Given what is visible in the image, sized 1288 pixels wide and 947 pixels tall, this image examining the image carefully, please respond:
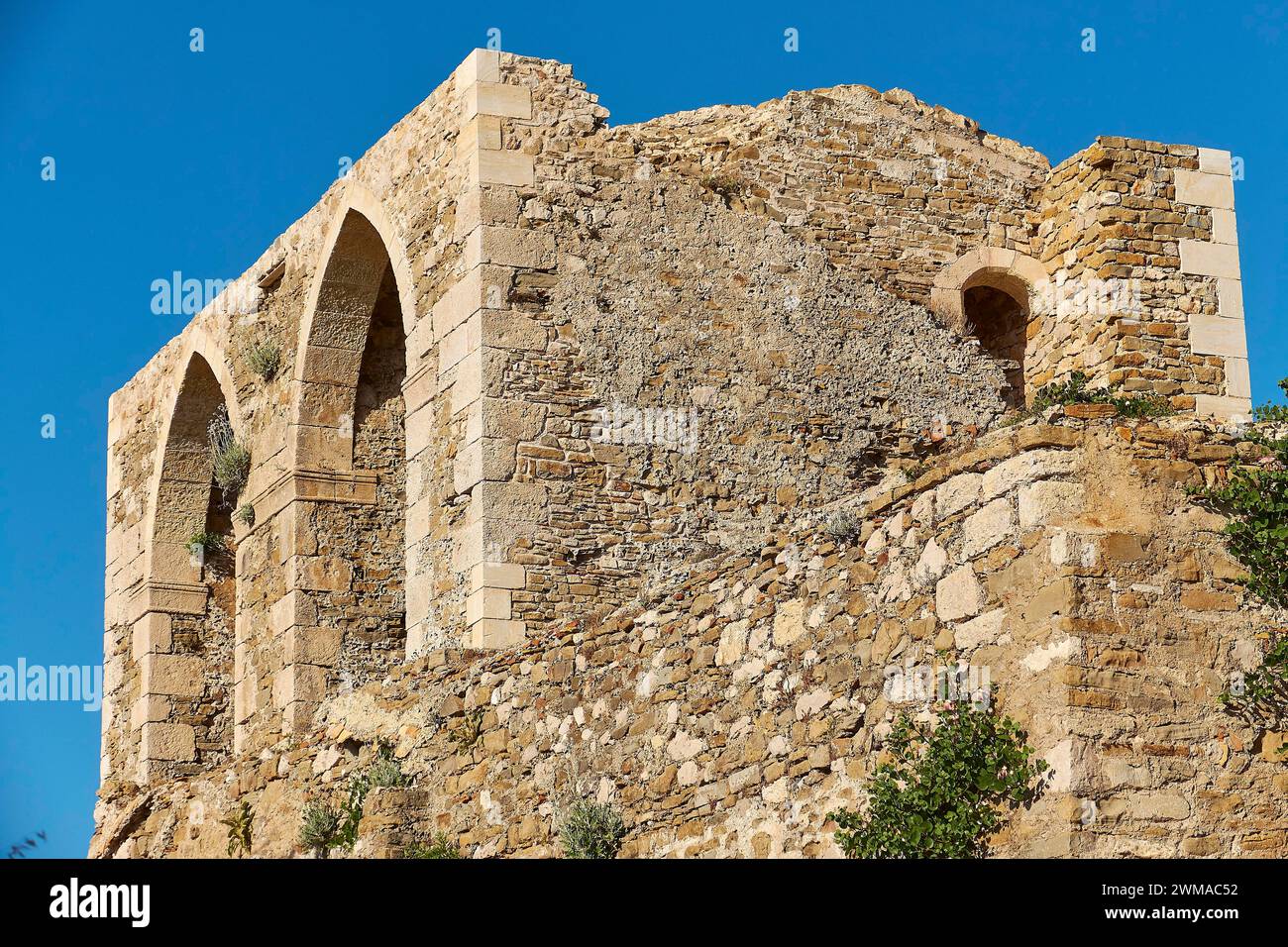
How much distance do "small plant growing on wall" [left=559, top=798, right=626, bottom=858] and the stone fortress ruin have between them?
95 mm

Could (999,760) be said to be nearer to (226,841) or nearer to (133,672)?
(226,841)

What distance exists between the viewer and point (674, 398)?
41.0ft

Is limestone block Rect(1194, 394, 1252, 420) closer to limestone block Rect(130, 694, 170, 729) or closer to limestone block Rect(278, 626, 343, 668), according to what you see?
limestone block Rect(278, 626, 343, 668)

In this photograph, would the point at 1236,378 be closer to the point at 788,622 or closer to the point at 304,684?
the point at 788,622

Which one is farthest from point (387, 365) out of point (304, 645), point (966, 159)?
point (966, 159)

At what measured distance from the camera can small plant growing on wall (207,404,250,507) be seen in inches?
630

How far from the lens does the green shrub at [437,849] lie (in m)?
10.6

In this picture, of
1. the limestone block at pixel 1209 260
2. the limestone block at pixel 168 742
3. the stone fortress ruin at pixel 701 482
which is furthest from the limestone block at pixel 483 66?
the limestone block at pixel 168 742

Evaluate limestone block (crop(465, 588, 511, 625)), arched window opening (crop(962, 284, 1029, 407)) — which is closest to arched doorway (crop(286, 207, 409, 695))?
limestone block (crop(465, 588, 511, 625))

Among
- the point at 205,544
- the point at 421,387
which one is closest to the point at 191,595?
the point at 205,544

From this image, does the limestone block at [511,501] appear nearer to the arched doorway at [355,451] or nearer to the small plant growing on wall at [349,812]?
the small plant growing on wall at [349,812]

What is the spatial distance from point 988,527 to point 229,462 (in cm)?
970

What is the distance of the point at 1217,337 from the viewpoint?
509 inches
